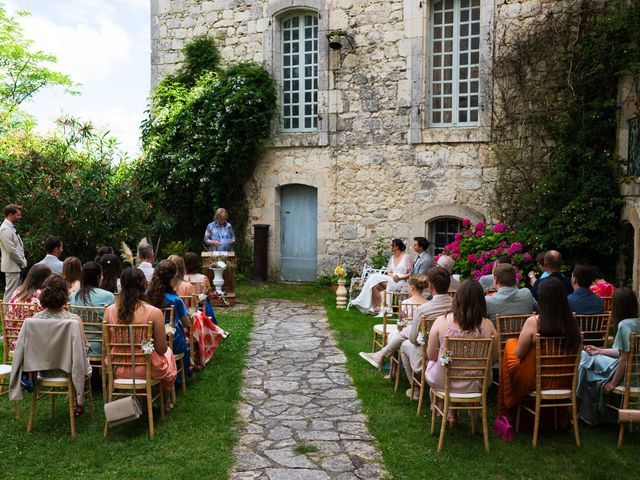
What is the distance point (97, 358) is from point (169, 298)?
0.84 metres

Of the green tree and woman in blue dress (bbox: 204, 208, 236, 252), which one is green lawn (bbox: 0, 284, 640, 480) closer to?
woman in blue dress (bbox: 204, 208, 236, 252)

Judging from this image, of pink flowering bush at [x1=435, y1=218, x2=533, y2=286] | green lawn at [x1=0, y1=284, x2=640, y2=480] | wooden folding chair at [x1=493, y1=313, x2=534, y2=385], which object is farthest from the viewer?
pink flowering bush at [x1=435, y1=218, x2=533, y2=286]

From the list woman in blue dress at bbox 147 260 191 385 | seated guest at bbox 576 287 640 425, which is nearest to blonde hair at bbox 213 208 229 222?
woman in blue dress at bbox 147 260 191 385

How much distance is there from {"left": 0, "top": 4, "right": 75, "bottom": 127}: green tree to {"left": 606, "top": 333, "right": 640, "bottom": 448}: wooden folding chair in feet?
84.0

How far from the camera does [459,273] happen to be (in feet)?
33.1

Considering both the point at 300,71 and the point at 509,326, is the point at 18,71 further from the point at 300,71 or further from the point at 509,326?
the point at 509,326

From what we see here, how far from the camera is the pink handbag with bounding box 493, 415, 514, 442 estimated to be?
506 cm

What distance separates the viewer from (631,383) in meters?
5.12

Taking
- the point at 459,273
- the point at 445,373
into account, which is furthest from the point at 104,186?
the point at 445,373

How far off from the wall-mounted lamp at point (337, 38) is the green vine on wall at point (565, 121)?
2857mm

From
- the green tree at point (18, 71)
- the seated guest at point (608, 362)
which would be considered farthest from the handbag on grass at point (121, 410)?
the green tree at point (18, 71)

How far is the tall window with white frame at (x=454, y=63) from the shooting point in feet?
38.5

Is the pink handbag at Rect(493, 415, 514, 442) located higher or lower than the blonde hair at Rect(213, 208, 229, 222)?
lower

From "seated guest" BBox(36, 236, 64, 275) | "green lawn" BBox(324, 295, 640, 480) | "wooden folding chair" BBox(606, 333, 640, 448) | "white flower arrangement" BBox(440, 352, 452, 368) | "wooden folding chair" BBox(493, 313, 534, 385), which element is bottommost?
"green lawn" BBox(324, 295, 640, 480)
